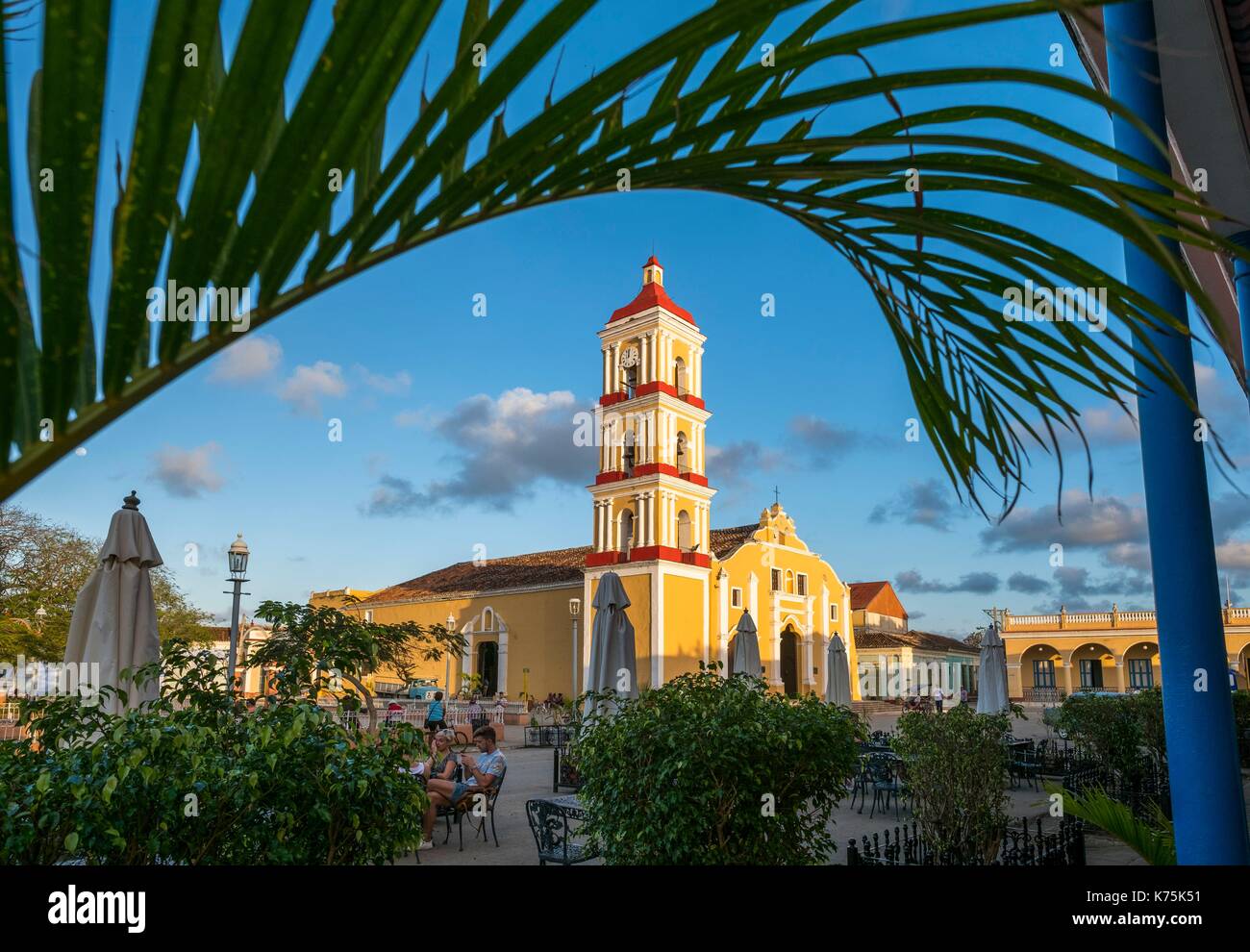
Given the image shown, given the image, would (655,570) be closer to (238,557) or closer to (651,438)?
(651,438)

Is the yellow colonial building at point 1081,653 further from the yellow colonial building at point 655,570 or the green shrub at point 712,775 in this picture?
the green shrub at point 712,775

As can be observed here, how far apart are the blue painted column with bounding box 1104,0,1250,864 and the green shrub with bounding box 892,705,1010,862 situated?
10.5 ft

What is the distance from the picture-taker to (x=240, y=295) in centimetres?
79

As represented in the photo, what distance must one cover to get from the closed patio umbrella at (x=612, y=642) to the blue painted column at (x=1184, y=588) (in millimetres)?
8048

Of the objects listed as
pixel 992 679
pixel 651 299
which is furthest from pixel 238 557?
pixel 651 299

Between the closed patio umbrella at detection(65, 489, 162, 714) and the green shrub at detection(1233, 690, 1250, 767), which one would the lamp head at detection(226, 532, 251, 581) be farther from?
the green shrub at detection(1233, 690, 1250, 767)

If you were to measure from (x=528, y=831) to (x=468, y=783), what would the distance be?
988 mm

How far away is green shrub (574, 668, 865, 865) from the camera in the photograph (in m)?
4.93

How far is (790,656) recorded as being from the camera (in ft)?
112

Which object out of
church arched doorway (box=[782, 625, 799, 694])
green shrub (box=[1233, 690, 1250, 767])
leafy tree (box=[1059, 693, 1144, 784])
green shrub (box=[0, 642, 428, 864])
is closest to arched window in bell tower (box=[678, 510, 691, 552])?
church arched doorway (box=[782, 625, 799, 694])

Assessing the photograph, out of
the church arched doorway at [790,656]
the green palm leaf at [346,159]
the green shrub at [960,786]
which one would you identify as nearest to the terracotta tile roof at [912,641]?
the church arched doorway at [790,656]
